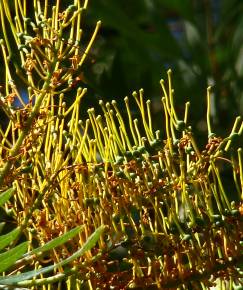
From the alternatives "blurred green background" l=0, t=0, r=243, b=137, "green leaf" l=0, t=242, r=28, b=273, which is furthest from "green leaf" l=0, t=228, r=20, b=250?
"blurred green background" l=0, t=0, r=243, b=137

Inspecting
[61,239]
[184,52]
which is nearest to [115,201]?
[61,239]

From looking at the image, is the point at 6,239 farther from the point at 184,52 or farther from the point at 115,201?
the point at 184,52

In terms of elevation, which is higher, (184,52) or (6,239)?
(6,239)

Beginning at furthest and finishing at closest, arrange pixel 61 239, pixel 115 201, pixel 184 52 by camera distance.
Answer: pixel 184 52, pixel 115 201, pixel 61 239

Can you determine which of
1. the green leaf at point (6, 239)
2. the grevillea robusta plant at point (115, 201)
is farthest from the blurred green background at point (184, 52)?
the green leaf at point (6, 239)

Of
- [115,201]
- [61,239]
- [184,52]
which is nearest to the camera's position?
[61,239]

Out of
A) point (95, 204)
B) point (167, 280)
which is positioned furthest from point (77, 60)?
point (167, 280)

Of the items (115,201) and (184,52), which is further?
(184,52)

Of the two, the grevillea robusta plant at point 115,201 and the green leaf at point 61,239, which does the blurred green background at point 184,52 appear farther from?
the green leaf at point 61,239
